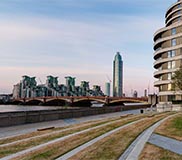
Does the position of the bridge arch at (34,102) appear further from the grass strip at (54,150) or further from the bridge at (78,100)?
the grass strip at (54,150)

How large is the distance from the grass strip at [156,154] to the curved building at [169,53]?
53510 millimetres

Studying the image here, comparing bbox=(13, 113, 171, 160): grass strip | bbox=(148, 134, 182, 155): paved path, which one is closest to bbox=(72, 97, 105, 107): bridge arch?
bbox=(148, 134, 182, 155): paved path

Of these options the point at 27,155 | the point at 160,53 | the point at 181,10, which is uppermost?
the point at 181,10

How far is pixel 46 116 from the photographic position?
30156mm

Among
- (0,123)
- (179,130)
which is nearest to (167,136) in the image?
(179,130)

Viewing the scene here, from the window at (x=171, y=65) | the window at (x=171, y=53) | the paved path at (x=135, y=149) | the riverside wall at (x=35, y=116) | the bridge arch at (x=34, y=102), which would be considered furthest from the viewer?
the bridge arch at (x=34, y=102)

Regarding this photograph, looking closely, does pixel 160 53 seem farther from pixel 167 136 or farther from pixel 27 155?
pixel 27 155

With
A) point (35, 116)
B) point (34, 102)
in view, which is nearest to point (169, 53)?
point (35, 116)

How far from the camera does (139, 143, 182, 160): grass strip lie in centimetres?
1051

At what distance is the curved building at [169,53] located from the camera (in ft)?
216

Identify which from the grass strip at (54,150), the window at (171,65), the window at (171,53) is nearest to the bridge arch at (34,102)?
the window at (171,65)

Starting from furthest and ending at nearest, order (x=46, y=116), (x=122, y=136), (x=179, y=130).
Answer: (x=46, y=116), (x=179, y=130), (x=122, y=136)

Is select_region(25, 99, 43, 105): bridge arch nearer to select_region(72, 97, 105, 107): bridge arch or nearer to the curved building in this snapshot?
select_region(72, 97, 105, 107): bridge arch

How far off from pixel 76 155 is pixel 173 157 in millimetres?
3770
